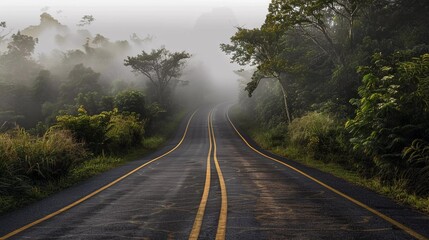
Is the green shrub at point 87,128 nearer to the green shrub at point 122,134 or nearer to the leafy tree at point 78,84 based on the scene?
the green shrub at point 122,134

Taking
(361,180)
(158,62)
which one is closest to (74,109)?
(158,62)

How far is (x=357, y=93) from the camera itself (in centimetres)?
2294

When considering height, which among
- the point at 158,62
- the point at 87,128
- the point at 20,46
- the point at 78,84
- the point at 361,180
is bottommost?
the point at 361,180

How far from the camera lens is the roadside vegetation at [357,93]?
994 cm

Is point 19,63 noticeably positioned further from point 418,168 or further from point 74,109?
point 418,168

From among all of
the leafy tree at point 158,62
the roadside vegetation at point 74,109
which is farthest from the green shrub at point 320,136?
the leafy tree at point 158,62

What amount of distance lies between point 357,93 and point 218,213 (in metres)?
19.0

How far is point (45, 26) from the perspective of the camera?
372ft

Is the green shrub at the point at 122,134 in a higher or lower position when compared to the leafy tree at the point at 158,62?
lower

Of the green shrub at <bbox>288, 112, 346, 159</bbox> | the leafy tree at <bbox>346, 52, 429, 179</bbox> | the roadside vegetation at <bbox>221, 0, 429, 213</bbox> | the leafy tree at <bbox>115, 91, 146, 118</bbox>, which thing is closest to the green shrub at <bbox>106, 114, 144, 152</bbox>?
the leafy tree at <bbox>115, 91, 146, 118</bbox>

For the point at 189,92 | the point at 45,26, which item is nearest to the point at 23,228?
the point at 189,92

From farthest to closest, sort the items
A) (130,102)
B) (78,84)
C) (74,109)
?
1. (78,84)
2. (74,109)
3. (130,102)

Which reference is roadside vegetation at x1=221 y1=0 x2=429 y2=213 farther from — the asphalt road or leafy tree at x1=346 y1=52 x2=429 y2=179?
the asphalt road

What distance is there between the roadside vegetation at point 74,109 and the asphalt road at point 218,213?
134cm
